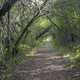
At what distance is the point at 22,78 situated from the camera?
12609 millimetres

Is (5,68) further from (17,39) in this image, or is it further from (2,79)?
(17,39)

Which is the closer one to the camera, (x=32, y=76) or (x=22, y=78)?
(x=22, y=78)

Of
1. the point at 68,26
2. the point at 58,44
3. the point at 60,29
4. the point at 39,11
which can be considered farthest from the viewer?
the point at 58,44

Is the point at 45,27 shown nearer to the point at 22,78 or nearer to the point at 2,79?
the point at 22,78

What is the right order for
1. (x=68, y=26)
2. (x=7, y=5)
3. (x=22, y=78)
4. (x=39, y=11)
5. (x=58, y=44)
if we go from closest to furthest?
(x=7, y=5), (x=22, y=78), (x=39, y=11), (x=68, y=26), (x=58, y=44)

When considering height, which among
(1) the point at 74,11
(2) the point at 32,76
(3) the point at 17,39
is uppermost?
(1) the point at 74,11

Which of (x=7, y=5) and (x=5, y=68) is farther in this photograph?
(x=5, y=68)

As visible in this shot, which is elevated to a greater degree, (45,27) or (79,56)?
(45,27)

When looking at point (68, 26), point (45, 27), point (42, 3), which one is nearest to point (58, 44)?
point (45, 27)

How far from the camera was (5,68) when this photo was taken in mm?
13047

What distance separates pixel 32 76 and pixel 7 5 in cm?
629

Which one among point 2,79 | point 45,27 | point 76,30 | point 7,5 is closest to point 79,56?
point 76,30

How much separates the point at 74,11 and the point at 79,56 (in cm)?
295

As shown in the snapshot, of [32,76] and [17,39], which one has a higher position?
[17,39]
